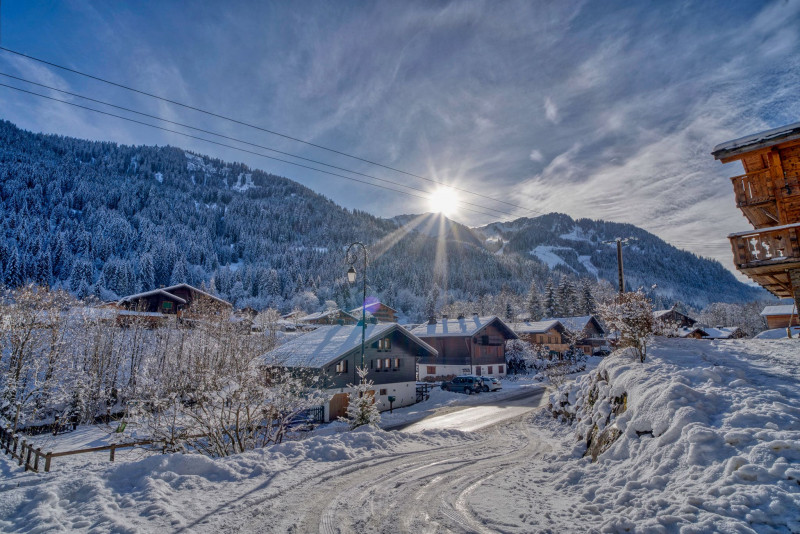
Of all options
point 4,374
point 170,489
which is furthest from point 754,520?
point 4,374

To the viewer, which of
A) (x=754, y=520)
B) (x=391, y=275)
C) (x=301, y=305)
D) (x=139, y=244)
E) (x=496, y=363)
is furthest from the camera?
(x=391, y=275)

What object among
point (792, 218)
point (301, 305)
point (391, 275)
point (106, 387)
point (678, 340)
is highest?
point (391, 275)

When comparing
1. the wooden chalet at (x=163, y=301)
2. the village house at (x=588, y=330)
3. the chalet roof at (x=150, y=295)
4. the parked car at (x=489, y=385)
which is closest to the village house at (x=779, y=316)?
the village house at (x=588, y=330)

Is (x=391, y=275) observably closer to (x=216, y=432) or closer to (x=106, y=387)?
(x=106, y=387)

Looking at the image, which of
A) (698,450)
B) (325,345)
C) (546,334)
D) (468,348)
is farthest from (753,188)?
(546,334)

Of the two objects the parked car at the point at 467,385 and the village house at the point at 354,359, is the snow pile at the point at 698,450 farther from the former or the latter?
the parked car at the point at 467,385

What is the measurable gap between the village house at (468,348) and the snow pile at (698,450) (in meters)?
36.7

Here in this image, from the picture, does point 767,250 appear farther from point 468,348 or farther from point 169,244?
point 169,244

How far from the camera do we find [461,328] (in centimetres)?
4944

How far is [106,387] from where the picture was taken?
29.1m

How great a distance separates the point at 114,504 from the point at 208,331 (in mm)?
29852

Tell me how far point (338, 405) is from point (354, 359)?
11.2 feet

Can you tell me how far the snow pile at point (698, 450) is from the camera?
496cm

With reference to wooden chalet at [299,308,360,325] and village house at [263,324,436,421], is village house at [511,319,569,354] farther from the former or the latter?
wooden chalet at [299,308,360,325]
